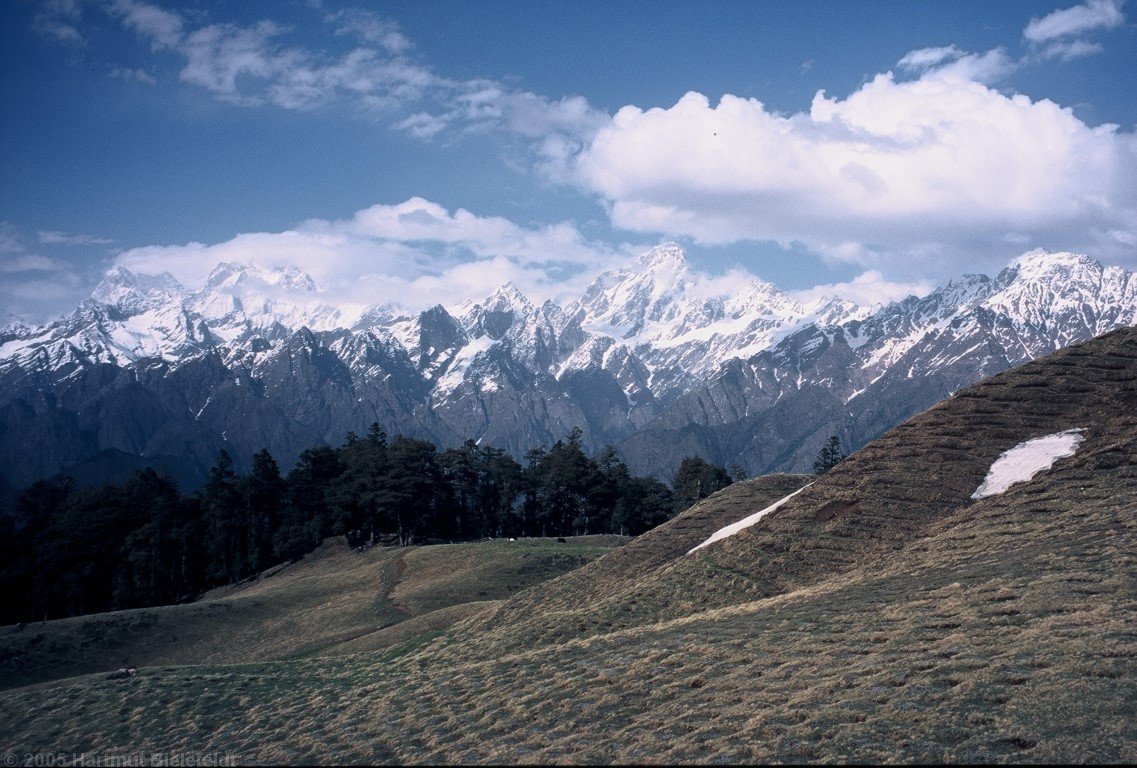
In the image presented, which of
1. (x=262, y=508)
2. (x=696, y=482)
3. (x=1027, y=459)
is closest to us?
(x=1027, y=459)

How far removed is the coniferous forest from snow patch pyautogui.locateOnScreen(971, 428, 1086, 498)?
242ft

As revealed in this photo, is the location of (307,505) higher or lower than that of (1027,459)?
lower

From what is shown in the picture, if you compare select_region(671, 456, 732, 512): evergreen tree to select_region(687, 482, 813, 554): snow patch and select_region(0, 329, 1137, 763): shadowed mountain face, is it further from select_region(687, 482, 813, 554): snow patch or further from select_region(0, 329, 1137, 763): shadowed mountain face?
select_region(0, 329, 1137, 763): shadowed mountain face

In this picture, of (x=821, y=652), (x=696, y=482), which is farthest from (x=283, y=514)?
(x=821, y=652)

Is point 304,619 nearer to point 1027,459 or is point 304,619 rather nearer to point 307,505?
point 307,505

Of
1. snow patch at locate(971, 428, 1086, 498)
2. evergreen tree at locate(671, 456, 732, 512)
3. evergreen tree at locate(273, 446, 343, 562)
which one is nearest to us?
snow patch at locate(971, 428, 1086, 498)

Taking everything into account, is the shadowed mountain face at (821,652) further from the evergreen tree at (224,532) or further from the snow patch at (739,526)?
the evergreen tree at (224,532)

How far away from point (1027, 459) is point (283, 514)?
94.9 meters

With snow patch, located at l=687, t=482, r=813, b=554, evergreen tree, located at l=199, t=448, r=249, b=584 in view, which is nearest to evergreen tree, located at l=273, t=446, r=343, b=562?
evergreen tree, located at l=199, t=448, r=249, b=584

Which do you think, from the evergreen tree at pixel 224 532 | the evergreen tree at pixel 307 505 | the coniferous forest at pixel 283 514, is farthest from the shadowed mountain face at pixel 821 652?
the evergreen tree at pixel 224 532

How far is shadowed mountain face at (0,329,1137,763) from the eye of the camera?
48.7 ft

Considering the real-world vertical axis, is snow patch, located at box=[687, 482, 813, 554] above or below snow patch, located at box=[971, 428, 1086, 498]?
below

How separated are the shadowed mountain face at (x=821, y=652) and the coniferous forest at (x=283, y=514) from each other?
63.9 metres

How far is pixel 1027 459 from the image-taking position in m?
36.3
